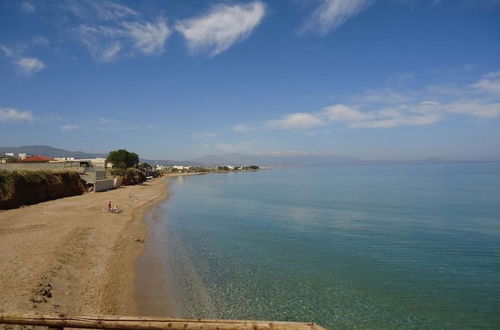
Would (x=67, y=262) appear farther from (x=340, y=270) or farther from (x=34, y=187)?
(x=34, y=187)

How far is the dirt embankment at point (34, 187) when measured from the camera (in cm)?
4016

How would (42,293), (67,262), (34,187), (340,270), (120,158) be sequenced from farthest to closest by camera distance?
(120,158) → (34,187) → (340,270) → (67,262) → (42,293)

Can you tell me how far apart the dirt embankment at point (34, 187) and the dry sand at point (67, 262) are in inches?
197

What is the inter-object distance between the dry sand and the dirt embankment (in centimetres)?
500

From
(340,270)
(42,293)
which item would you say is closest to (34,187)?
(42,293)

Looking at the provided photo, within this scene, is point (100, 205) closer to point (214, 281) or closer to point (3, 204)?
point (3, 204)

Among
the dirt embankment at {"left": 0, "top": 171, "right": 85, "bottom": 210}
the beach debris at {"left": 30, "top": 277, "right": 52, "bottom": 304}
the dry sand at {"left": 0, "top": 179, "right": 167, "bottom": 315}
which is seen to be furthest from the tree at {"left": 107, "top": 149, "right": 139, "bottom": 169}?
the beach debris at {"left": 30, "top": 277, "right": 52, "bottom": 304}

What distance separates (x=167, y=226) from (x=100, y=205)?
14941 mm

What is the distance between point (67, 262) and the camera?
20000 millimetres

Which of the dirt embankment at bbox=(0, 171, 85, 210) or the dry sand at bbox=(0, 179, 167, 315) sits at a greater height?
the dirt embankment at bbox=(0, 171, 85, 210)

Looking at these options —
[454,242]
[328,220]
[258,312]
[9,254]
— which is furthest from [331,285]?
[328,220]

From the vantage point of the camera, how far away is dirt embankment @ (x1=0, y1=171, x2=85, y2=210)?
40.2 meters

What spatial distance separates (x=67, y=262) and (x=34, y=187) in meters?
32.6

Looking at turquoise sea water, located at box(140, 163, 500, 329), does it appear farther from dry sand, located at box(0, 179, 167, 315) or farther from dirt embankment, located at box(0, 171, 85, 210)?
dirt embankment, located at box(0, 171, 85, 210)
